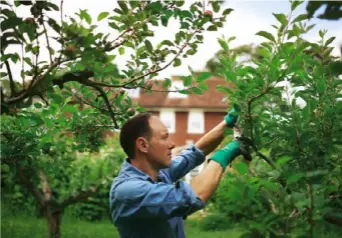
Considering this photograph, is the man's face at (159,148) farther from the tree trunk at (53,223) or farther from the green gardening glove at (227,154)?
the tree trunk at (53,223)

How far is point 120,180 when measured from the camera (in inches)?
103

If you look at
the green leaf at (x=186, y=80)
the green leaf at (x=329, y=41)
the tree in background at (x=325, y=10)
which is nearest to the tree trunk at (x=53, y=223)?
the green leaf at (x=186, y=80)

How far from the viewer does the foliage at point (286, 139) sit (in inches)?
68.2

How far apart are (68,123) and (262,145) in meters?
2.05

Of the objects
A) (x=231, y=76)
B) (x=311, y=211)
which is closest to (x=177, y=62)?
(x=231, y=76)

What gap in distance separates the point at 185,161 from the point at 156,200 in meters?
0.77

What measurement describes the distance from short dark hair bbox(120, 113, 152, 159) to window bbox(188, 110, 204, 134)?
29380 mm

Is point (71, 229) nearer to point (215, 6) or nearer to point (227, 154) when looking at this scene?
point (215, 6)

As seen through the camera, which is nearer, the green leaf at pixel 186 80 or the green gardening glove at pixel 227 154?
the green gardening glove at pixel 227 154

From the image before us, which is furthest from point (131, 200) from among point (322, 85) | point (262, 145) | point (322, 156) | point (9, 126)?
point (9, 126)

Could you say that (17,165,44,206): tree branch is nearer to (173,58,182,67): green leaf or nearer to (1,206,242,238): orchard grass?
(1,206,242,238): orchard grass

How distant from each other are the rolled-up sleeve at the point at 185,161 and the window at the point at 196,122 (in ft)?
95.5

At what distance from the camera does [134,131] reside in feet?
9.33

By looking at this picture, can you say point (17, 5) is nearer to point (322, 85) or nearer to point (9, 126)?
point (322, 85)
